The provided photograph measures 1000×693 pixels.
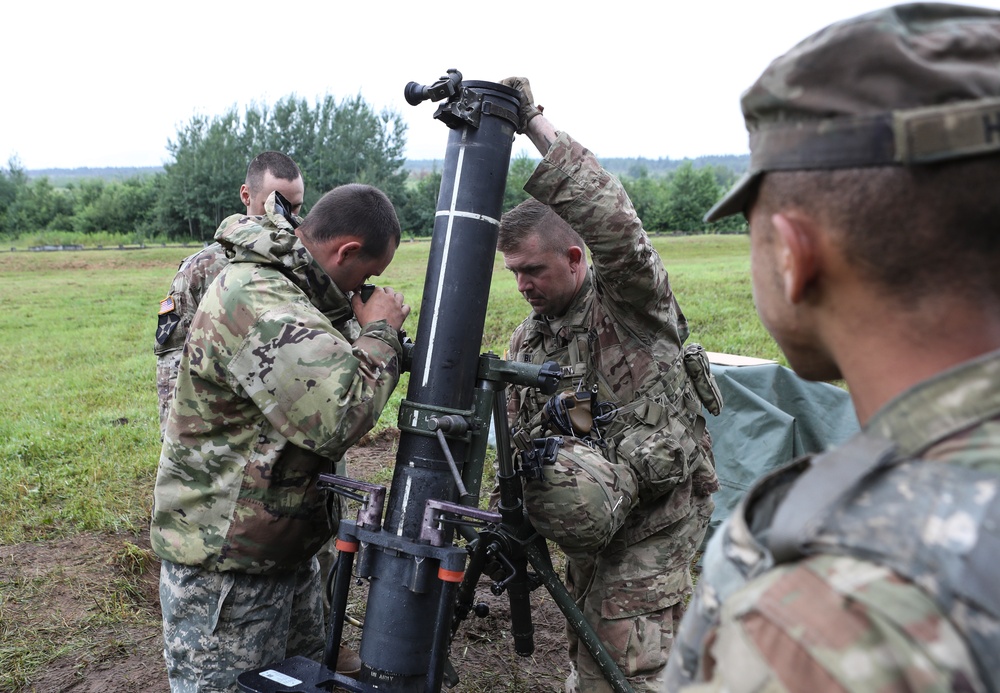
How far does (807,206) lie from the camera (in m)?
1.16

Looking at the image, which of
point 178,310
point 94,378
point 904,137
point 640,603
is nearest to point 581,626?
point 640,603

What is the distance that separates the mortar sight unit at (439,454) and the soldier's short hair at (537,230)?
853mm

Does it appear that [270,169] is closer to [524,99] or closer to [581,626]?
[524,99]

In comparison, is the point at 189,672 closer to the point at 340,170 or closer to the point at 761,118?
the point at 761,118

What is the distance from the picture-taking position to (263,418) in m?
2.84

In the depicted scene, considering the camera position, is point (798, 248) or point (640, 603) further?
point (640, 603)

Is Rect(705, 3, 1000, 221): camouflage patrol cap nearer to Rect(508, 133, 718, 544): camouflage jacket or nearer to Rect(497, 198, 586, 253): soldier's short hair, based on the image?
Rect(508, 133, 718, 544): camouflage jacket

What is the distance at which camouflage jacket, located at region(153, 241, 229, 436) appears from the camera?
16.7ft

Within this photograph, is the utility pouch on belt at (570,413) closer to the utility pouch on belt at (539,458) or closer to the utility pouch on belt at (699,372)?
the utility pouch on belt at (539,458)

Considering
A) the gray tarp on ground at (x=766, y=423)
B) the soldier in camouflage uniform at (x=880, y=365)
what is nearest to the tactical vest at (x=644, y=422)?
the soldier in camouflage uniform at (x=880, y=365)

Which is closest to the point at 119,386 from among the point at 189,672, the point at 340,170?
the point at 189,672

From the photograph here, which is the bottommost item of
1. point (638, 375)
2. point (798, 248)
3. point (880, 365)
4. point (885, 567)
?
point (638, 375)

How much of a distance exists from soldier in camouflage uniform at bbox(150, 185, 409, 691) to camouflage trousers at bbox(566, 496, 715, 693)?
120 cm

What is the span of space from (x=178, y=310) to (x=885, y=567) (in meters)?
4.89
